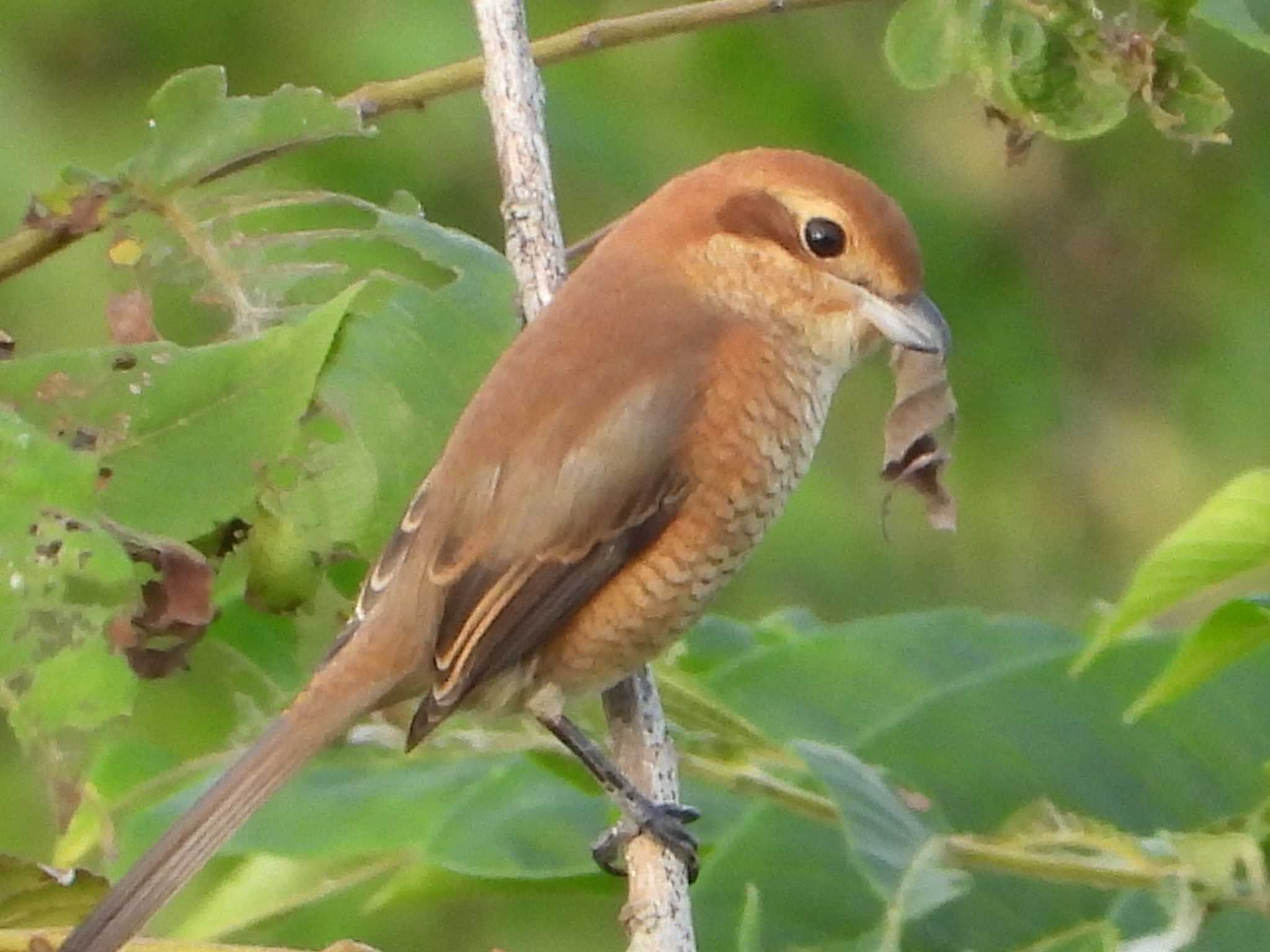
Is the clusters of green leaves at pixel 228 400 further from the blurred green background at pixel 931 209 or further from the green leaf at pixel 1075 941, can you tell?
the blurred green background at pixel 931 209

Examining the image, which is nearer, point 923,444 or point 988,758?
point 988,758

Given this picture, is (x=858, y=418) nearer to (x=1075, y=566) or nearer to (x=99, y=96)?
(x=1075, y=566)

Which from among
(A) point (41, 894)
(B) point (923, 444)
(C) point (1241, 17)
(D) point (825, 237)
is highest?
(D) point (825, 237)

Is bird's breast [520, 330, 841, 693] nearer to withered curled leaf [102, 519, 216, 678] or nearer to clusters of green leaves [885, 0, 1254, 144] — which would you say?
clusters of green leaves [885, 0, 1254, 144]

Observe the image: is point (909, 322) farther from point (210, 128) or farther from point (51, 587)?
point (51, 587)

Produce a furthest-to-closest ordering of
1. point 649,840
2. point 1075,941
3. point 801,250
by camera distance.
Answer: point 801,250 < point 649,840 < point 1075,941

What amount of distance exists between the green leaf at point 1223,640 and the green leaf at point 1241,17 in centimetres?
63

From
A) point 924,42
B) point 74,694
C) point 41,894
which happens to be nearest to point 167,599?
point 74,694

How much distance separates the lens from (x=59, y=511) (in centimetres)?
205

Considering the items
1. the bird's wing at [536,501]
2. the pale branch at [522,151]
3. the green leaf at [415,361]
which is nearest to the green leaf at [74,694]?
the green leaf at [415,361]

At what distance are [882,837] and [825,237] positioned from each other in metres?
1.12

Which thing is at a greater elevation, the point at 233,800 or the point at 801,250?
the point at 801,250

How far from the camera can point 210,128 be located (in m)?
2.44

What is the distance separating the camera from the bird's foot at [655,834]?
2.69 m
